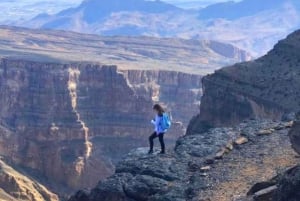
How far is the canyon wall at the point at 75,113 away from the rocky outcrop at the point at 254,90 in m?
33.2

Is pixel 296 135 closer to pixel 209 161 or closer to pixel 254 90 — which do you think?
pixel 209 161

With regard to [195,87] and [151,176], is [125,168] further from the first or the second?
[195,87]

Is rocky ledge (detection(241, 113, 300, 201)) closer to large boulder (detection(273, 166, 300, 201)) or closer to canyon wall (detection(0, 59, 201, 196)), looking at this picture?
large boulder (detection(273, 166, 300, 201))

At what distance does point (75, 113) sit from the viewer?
330ft

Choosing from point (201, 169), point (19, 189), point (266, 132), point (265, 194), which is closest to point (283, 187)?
point (265, 194)

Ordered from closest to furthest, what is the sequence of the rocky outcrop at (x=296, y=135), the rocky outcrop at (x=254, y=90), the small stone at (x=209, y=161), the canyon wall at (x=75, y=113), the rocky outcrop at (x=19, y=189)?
the rocky outcrop at (x=296, y=135) → the small stone at (x=209, y=161) → the rocky outcrop at (x=254, y=90) → the rocky outcrop at (x=19, y=189) → the canyon wall at (x=75, y=113)

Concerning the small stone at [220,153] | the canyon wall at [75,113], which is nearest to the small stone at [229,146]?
the small stone at [220,153]

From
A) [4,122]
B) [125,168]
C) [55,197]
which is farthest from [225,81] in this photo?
[4,122]

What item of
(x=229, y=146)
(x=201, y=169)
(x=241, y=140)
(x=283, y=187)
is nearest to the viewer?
(x=283, y=187)

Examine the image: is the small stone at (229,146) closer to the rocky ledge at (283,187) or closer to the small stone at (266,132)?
the small stone at (266,132)

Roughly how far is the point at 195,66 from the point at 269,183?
152803 millimetres

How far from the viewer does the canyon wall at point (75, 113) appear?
301ft

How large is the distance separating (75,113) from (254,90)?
50982mm

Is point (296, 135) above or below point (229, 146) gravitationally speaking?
above
